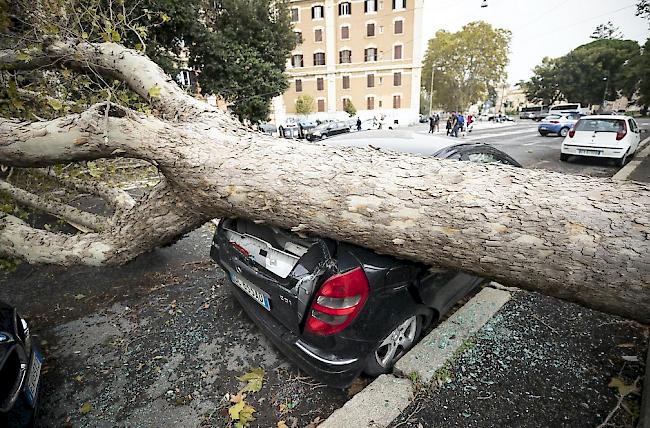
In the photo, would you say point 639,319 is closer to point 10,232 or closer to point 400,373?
point 400,373

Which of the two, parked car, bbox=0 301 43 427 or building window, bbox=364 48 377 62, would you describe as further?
building window, bbox=364 48 377 62

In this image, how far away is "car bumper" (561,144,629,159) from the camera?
8.72 meters

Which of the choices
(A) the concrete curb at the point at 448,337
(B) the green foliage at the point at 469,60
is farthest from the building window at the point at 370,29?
(A) the concrete curb at the point at 448,337

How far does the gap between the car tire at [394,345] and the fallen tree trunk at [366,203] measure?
790 millimetres

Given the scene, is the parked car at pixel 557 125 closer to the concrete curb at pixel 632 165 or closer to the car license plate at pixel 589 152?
the concrete curb at pixel 632 165

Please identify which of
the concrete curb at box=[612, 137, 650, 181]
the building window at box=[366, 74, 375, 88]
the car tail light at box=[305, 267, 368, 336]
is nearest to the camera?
the car tail light at box=[305, 267, 368, 336]

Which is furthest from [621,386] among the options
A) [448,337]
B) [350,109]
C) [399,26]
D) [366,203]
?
[399,26]

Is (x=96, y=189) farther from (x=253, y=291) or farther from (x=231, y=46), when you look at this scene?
(x=231, y=46)

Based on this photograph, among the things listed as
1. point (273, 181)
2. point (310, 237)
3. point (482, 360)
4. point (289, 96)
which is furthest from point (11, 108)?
point (289, 96)

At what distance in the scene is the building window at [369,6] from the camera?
1462 inches

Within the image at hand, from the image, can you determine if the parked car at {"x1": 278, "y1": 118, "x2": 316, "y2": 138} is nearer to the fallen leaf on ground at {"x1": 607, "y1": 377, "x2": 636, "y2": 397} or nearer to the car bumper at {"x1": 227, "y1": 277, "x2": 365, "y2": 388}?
the car bumper at {"x1": 227, "y1": 277, "x2": 365, "y2": 388}

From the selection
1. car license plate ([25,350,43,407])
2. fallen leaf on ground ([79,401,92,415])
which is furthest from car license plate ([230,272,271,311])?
car license plate ([25,350,43,407])

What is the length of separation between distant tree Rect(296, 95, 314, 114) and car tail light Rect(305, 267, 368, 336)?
3954 cm

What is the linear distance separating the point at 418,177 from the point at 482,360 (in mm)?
1512
